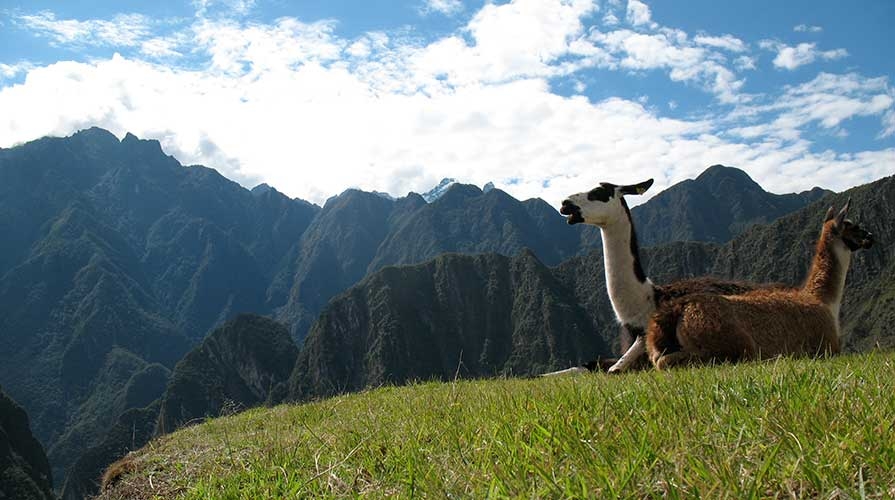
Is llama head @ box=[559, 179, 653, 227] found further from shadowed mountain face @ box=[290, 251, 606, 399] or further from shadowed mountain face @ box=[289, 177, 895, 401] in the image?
shadowed mountain face @ box=[290, 251, 606, 399]

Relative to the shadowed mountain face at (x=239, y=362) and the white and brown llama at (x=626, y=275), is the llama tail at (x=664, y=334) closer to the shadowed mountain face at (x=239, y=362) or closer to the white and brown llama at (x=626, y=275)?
the white and brown llama at (x=626, y=275)

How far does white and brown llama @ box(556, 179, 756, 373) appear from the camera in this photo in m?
8.98

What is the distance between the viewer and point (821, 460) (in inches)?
90.0

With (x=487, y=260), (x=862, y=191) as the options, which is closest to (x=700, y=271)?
(x=862, y=191)

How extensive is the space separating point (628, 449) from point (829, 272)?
8.42 metres

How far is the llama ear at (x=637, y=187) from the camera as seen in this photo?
9898 mm

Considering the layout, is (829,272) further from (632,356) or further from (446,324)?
(446,324)

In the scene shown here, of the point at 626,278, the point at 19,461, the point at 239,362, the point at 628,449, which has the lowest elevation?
the point at 239,362

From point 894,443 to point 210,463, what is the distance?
5151 mm

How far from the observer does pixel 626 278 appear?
30.5 ft

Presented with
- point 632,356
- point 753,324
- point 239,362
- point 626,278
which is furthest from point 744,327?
point 239,362

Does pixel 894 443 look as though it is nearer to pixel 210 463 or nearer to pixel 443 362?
pixel 210 463

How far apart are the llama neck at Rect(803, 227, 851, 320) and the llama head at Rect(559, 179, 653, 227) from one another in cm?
275

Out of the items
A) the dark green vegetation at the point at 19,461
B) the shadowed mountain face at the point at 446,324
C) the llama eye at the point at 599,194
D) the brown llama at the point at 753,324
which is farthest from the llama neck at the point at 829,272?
the shadowed mountain face at the point at 446,324
